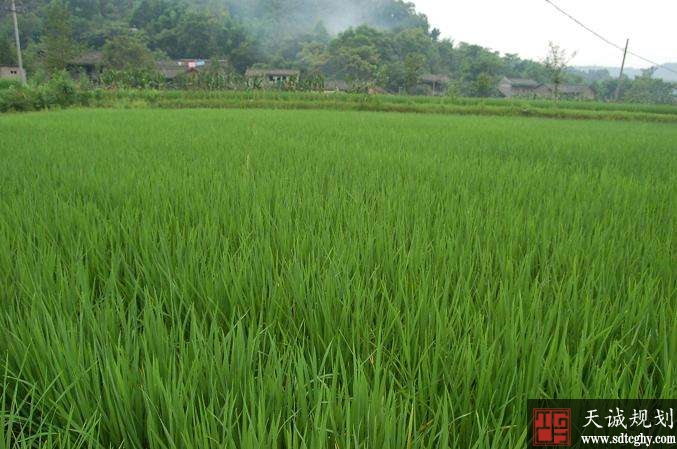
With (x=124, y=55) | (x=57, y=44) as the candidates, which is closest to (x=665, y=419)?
(x=57, y=44)

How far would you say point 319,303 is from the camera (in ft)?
3.28

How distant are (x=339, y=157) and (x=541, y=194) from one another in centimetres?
162

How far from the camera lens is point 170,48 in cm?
4969

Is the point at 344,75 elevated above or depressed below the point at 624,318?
above

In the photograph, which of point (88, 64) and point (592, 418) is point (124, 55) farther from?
point (592, 418)

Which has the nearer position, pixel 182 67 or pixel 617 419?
pixel 617 419

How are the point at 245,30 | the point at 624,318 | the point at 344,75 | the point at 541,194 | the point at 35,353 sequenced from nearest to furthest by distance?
1. the point at 35,353
2. the point at 624,318
3. the point at 541,194
4. the point at 344,75
5. the point at 245,30

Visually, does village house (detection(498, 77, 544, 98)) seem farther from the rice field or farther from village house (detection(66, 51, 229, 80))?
the rice field

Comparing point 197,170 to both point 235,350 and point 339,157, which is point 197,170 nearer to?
point 339,157

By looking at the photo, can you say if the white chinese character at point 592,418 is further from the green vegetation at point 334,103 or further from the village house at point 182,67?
the village house at point 182,67

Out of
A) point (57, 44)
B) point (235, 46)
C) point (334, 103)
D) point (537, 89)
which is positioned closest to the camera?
point (334, 103)

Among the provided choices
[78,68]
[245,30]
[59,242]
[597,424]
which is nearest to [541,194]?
[597,424]

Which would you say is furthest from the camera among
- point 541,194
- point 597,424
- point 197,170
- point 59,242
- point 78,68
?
point 78,68

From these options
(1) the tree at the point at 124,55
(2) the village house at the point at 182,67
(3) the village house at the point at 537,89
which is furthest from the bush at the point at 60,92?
(3) the village house at the point at 537,89
